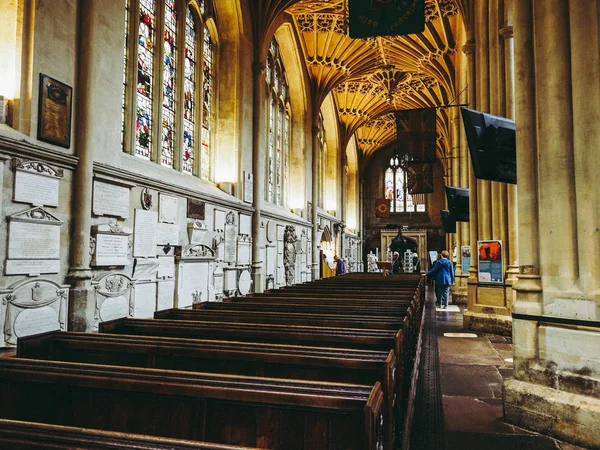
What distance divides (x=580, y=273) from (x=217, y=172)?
8.92 meters

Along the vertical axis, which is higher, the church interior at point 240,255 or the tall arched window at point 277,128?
the tall arched window at point 277,128

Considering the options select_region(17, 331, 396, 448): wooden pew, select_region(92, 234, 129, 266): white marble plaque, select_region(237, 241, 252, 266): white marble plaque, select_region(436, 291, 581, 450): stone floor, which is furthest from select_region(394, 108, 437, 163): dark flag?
select_region(17, 331, 396, 448): wooden pew

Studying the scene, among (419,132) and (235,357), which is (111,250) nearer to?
(235,357)

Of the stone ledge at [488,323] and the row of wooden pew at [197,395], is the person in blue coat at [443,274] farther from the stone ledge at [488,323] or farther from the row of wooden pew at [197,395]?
the row of wooden pew at [197,395]

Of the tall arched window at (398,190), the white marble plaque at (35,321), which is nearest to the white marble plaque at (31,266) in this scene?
the white marble plaque at (35,321)

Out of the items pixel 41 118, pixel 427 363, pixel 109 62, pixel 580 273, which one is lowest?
pixel 427 363

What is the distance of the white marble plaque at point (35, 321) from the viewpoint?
5070mm

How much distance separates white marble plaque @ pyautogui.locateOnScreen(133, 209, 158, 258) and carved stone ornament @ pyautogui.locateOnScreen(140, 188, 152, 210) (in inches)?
3.9

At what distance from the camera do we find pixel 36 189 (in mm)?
5375

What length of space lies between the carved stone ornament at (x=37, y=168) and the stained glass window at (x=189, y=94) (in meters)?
3.91

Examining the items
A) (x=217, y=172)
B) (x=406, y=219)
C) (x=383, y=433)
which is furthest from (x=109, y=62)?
(x=406, y=219)

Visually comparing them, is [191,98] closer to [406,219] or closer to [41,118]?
[41,118]

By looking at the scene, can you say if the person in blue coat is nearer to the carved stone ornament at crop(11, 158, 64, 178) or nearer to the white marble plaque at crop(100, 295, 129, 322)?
the white marble plaque at crop(100, 295, 129, 322)

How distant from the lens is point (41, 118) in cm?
550
